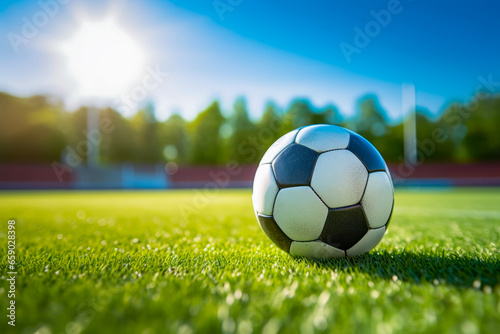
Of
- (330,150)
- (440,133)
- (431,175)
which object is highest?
(440,133)

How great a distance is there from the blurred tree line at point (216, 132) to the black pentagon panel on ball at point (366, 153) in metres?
32.6

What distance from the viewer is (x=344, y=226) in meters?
2.33

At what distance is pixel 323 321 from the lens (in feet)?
4.31

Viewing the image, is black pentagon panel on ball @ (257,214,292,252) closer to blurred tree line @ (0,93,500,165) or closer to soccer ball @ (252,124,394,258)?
soccer ball @ (252,124,394,258)

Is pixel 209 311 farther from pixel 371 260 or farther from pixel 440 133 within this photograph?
pixel 440 133

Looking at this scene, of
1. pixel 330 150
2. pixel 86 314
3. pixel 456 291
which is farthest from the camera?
pixel 330 150

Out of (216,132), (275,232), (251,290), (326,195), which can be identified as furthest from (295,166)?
(216,132)

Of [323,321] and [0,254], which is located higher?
[323,321]

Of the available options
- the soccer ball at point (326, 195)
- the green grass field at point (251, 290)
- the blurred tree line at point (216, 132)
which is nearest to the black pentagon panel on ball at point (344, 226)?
the soccer ball at point (326, 195)

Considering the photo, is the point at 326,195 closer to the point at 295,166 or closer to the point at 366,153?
the point at 295,166

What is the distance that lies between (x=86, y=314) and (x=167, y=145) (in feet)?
152

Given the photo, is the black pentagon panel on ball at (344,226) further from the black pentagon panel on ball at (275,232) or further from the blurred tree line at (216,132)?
the blurred tree line at (216,132)

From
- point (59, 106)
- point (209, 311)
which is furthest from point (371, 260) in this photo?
point (59, 106)

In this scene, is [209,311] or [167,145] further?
[167,145]
